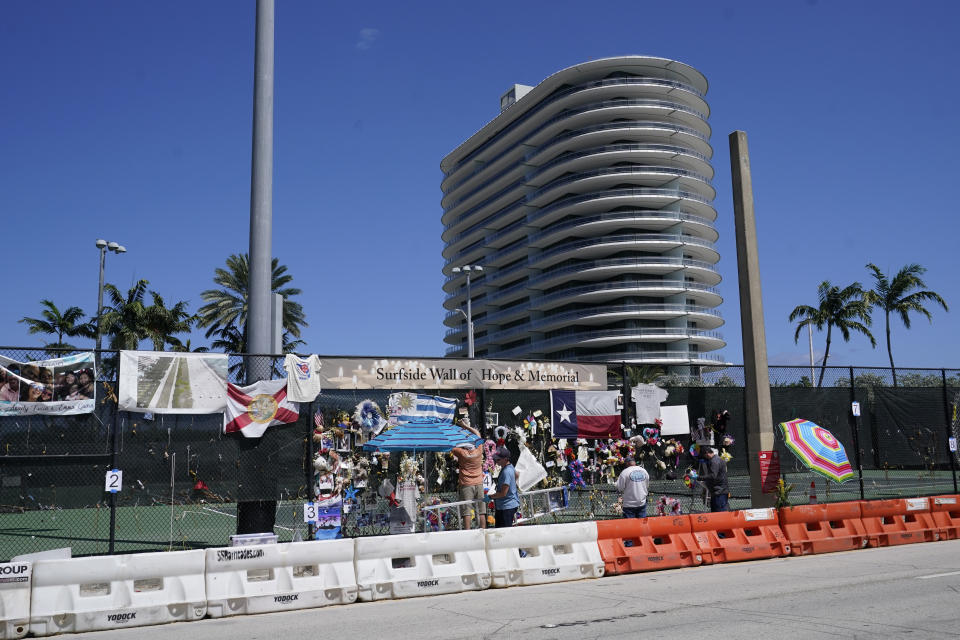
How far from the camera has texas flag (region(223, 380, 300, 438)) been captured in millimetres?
12242

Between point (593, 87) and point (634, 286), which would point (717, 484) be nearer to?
point (634, 286)

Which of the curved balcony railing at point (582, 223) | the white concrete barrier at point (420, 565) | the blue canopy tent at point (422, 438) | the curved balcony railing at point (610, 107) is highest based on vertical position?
the curved balcony railing at point (610, 107)

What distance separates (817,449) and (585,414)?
4969 mm

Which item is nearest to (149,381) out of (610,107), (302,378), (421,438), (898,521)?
(302,378)

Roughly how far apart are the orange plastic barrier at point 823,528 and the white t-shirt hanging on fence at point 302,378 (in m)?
7.58

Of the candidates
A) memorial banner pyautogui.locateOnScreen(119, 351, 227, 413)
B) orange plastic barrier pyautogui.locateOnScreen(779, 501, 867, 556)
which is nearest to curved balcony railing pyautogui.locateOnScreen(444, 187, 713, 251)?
orange plastic barrier pyautogui.locateOnScreen(779, 501, 867, 556)

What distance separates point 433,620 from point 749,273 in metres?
10.4

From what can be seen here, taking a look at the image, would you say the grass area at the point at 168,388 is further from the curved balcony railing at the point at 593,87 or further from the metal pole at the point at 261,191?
the curved balcony railing at the point at 593,87

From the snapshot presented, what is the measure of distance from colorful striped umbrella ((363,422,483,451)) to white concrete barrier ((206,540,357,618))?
3.52 meters

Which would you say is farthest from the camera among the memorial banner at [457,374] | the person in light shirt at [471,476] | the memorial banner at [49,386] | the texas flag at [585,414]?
the texas flag at [585,414]

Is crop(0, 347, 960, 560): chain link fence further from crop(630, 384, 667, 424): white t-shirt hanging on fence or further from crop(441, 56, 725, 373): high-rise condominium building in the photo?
crop(441, 56, 725, 373): high-rise condominium building

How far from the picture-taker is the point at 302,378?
12805mm

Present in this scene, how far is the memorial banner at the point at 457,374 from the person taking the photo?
13422mm

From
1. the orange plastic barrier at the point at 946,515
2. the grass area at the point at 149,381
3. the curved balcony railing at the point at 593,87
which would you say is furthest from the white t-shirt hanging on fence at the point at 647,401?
the curved balcony railing at the point at 593,87
